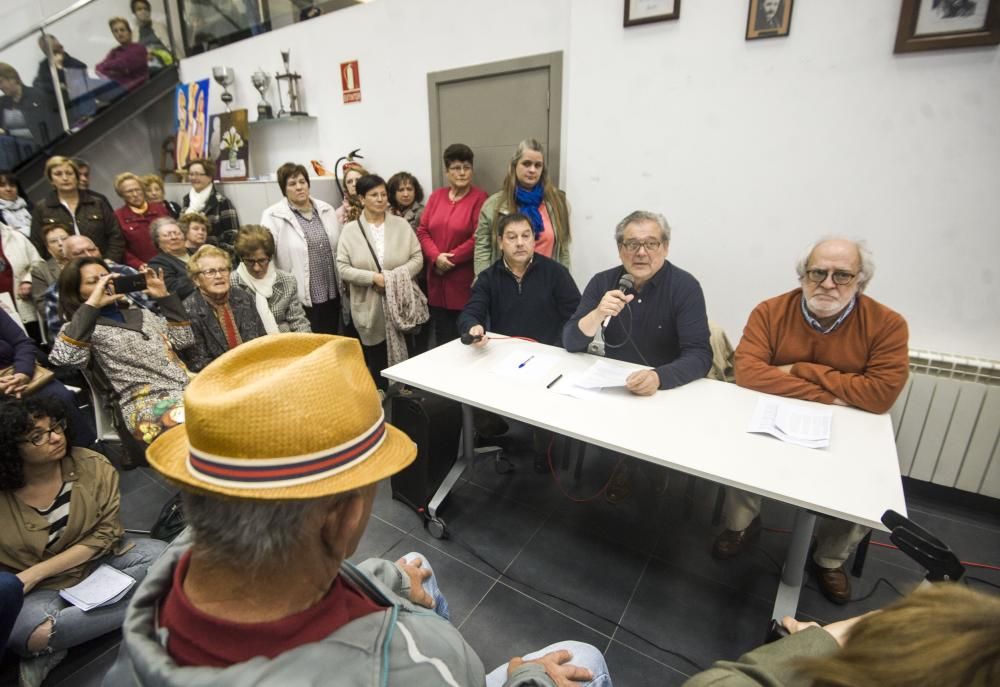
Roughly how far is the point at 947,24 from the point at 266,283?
139 inches

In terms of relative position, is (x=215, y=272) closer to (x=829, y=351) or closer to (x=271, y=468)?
(x=271, y=468)

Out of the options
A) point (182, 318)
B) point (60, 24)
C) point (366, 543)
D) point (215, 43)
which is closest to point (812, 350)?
point (366, 543)

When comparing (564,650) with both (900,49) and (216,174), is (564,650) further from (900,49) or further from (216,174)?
(216,174)

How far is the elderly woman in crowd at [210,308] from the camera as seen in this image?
254cm

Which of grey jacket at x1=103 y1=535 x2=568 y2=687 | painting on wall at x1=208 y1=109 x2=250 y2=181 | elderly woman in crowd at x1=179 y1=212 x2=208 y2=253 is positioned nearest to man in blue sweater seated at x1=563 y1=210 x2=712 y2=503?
grey jacket at x1=103 y1=535 x2=568 y2=687

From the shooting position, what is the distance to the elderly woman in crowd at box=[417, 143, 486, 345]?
129 inches

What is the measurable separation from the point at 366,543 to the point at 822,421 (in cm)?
188

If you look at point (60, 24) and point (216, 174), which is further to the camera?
point (216, 174)

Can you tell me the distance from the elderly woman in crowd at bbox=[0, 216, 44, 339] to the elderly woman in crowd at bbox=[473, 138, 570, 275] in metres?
3.03

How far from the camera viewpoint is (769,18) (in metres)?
2.35

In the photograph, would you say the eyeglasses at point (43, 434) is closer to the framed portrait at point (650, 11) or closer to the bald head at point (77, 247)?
the bald head at point (77, 247)

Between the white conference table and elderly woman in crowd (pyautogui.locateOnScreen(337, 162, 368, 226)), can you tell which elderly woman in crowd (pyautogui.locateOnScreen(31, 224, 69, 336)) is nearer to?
elderly woman in crowd (pyautogui.locateOnScreen(337, 162, 368, 226))

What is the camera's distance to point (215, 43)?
16.3ft

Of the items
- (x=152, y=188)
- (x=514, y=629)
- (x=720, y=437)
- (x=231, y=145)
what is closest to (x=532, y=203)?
(x=720, y=437)
